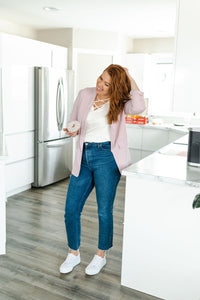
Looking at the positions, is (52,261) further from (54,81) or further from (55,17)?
(55,17)

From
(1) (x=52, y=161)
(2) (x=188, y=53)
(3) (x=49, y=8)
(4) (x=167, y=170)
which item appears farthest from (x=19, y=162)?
(2) (x=188, y=53)

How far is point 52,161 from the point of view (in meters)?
4.33

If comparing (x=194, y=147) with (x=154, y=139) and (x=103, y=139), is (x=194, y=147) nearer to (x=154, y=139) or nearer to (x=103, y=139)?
(x=103, y=139)

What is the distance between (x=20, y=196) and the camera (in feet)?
12.7

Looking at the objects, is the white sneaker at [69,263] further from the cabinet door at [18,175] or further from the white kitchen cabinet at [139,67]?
the white kitchen cabinet at [139,67]

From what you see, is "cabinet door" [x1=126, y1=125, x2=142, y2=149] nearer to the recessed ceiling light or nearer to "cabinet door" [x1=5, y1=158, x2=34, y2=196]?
"cabinet door" [x1=5, y1=158, x2=34, y2=196]

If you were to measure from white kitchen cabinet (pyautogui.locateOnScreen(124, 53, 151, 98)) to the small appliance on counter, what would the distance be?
304cm

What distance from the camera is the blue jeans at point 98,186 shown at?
210 centimetres

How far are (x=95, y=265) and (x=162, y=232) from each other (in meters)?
0.61

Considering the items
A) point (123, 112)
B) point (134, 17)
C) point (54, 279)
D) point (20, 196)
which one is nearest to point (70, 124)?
point (123, 112)

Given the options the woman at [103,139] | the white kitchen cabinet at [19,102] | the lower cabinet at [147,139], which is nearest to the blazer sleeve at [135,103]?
the woman at [103,139]

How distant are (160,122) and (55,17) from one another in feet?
7.05

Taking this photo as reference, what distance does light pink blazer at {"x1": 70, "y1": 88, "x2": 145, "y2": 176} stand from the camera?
2055 millimetres

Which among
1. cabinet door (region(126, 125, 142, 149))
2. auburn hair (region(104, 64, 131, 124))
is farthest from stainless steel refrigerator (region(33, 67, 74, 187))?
auburn hair (region(104, 64, 131, 124))
